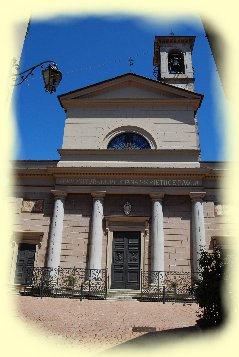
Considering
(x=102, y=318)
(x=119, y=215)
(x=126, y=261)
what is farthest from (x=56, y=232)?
(x=102, y=318)

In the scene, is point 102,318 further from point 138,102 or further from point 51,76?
point 138,102

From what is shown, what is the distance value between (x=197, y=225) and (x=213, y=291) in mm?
9698

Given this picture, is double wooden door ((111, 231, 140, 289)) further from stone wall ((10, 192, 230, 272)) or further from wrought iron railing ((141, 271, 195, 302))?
wrought iron railing ((141, 271, 195, 302))

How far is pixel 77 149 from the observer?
60.2 ft

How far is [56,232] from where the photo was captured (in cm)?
1656

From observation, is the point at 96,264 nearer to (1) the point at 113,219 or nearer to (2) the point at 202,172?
(1) the point at 113,219

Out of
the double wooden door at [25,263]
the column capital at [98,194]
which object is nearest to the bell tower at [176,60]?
the column capital at [98,194]

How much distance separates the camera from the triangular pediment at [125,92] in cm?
1981

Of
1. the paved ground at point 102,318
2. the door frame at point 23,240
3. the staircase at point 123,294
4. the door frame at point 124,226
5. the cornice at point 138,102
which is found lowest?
the paved ground at point 102,318

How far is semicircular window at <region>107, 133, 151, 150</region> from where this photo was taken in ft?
61.8

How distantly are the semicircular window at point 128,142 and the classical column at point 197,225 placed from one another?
13.9 ft

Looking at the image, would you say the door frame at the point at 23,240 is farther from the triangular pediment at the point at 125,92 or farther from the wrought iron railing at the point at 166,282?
the triangular pediment at the point at 125,92

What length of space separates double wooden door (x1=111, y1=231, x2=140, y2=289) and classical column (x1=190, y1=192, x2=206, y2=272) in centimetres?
285

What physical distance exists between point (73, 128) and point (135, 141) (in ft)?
12.6
